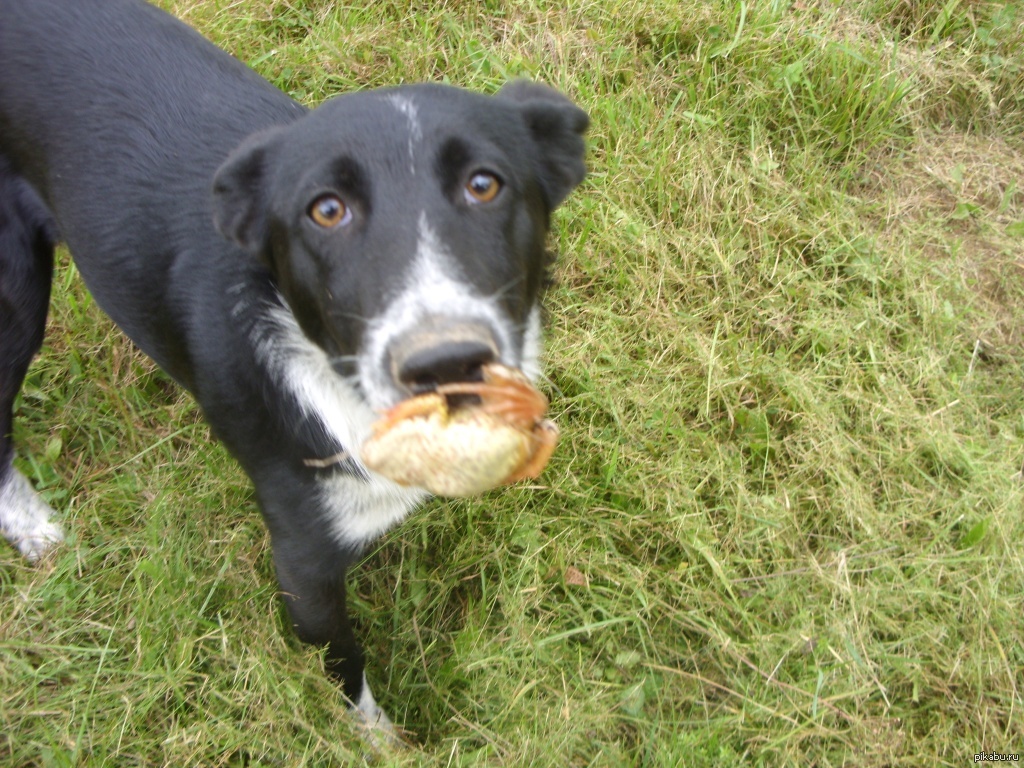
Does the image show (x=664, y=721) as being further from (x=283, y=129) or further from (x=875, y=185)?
(x=875, y=185)

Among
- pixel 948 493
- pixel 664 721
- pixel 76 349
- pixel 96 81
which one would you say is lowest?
pixel 76 349

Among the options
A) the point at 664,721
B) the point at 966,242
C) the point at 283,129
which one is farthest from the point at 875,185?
the point at 283,129

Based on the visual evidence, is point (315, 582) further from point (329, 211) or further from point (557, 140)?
point (557, 140)

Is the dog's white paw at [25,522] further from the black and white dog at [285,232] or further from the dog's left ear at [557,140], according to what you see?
the dog's left ear at [557,140]

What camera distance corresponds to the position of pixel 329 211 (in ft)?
7.16

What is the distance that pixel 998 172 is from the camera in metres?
4.18

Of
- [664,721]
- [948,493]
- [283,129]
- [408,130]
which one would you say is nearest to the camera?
[408,130]

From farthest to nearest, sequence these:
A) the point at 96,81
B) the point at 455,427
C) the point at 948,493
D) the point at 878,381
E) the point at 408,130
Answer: the point at 878,381 → the point at 948,493 → the point at 96,81 → the point at 408,130 → the point at 455,427

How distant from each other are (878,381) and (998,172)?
1.45 m

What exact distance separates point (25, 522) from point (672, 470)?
2.48 m

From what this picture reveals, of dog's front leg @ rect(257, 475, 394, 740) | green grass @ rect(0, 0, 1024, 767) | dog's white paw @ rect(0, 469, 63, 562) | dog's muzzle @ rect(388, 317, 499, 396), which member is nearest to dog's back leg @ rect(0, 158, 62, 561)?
dog's white paw @ rect(0, 469, 63, 562)

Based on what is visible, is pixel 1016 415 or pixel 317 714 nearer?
pixel 317 714

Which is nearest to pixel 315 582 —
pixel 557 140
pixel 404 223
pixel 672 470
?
pixel 404 223

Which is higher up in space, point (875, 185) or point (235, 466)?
point (875, 185)
